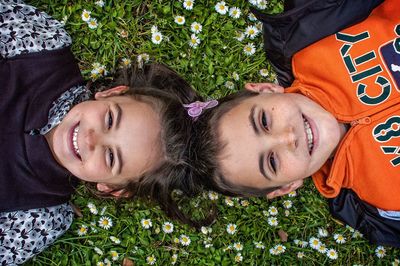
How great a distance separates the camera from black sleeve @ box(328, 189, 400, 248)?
286 centimetres

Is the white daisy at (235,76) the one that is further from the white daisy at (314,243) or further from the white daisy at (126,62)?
the white daisy at (314,243)

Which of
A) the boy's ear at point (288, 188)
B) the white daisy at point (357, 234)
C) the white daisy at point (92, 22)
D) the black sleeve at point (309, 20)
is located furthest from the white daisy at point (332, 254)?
the white daisy at point (92, 22)

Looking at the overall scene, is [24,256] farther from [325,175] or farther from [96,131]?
[325,175]

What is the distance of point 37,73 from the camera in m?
2.86

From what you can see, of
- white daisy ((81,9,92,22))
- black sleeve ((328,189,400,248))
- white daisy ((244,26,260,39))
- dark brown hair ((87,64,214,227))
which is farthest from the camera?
white daisy ((244,26,260,39))

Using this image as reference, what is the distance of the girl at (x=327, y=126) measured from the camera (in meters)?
2.45

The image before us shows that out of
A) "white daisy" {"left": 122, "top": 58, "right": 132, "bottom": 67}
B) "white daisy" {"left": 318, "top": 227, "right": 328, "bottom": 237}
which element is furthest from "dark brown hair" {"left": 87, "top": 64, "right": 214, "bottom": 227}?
"white daisy" {"left": 318, "top": 227, "right": 328, "bottom": 237}

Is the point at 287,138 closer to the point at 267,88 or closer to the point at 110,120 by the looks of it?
the point at 267,88

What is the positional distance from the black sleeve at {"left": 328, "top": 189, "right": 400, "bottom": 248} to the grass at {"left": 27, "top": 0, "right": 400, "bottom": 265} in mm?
307

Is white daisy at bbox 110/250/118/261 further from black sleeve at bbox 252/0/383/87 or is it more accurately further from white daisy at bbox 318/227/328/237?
black sleeve at bbox 252/0/383/87

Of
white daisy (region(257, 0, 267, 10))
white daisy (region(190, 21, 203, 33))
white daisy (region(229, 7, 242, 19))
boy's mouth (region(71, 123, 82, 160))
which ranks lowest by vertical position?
boy's mouth (region(71, 123, 82, 160))

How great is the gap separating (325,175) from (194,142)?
2.70ft

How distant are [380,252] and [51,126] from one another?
7.53ft

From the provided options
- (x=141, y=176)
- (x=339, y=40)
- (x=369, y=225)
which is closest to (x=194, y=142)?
(x=141, y=176)
